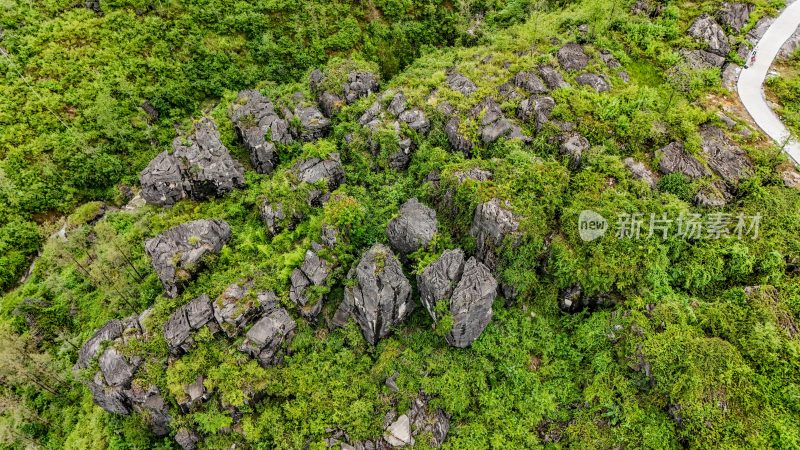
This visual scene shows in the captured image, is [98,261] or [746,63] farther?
[746,63]

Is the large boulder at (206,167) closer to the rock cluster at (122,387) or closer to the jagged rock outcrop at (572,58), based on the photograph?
the rock cluster at (122,387)

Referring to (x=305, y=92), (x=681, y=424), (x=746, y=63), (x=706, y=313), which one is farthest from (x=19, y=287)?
(x=746, y=63)

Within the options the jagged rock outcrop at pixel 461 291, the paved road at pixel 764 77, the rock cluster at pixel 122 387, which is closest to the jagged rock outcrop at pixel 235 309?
the rock cluster at pixel 122 387

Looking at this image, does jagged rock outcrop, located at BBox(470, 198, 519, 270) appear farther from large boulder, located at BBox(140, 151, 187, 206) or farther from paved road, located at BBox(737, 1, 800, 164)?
large boulder, located at BBox(140, 151, 187, 206)

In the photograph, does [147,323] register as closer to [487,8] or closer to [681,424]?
[681,424]

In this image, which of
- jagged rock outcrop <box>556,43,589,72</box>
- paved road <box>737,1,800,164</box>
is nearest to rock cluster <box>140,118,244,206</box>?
jagged rock outcrop <box>556,43,589,72</box>

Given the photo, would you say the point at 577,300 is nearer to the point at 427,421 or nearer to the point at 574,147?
the point at 574,147

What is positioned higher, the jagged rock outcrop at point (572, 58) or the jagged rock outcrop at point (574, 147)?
the jagged rock outcrop at point (572, 58)
